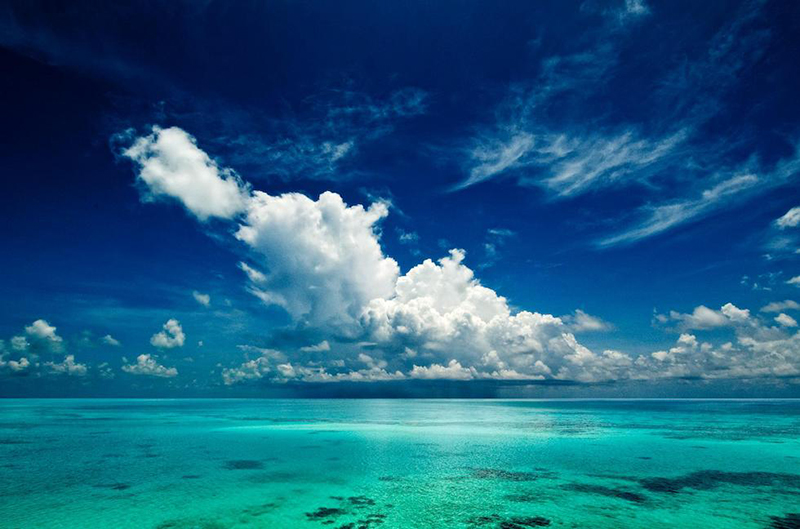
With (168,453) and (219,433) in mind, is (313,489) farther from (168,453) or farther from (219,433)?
(219,433)

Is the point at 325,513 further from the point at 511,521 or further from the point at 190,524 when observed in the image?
the point at 511,521

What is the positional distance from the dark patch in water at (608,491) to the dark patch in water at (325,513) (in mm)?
14858

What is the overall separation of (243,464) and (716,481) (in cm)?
3589

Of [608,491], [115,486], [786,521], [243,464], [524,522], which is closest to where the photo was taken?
[524,522]

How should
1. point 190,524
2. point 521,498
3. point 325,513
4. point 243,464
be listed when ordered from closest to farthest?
point 190,524, point 325,513, point 521,498, point 243,464

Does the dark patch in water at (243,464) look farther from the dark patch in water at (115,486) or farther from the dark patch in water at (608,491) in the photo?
the dark patch in water at (608,491)

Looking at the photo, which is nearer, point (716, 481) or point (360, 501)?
point (360, 501)

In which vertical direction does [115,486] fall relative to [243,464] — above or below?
above

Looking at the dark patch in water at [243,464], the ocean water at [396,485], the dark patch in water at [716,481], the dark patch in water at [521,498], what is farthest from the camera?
the dark patch in water at [243,464]

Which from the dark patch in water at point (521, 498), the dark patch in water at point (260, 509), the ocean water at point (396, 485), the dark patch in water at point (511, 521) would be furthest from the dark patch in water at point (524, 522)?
the dark patch in water at point (260, 509)

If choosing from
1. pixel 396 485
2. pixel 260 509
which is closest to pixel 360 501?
pixel 396 485

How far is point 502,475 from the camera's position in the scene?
102ft

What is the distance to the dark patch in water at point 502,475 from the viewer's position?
3007cm

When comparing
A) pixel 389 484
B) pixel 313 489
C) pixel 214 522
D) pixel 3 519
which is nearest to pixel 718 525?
pixel 389 484
